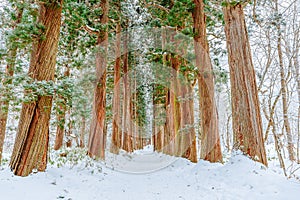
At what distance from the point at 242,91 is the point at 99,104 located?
18.1ft

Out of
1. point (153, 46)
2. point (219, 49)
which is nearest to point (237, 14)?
point (219, 49)

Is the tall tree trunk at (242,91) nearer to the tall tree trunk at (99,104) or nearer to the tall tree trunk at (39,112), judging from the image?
the tall tree trunk at (39,112)

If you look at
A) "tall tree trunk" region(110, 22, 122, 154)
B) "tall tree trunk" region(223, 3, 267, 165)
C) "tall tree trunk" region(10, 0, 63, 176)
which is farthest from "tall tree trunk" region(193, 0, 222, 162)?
"tall tree trunk" region(110, 22, 122, 154)

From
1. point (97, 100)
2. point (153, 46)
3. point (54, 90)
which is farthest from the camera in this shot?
point (153, 46)

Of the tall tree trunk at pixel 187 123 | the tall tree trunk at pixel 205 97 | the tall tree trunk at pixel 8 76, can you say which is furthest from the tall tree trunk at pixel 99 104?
the tall tree trunk at pixel 205 97

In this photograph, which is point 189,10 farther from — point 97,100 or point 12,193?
point 12,193

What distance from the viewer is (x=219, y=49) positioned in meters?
8.99

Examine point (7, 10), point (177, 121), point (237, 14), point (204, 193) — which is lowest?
point (204, 193)

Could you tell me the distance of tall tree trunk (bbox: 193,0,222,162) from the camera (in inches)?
273

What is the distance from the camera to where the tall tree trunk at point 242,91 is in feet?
16.1

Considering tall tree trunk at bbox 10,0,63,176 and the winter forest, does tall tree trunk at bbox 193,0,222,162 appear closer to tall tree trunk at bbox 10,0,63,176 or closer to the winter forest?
the winter forest

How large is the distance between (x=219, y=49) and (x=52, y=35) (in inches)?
250

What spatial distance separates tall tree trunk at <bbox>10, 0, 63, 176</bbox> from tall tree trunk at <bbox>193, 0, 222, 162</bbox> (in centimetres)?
442

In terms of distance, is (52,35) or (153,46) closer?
(52,35)
